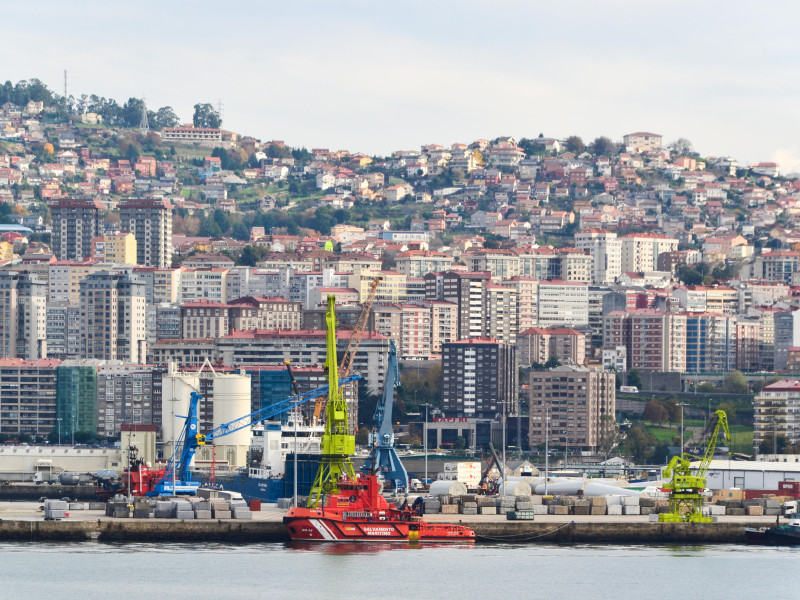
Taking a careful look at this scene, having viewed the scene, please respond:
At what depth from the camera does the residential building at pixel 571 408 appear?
377 feet

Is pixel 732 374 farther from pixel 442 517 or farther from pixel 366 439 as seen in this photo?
pixel 442 517

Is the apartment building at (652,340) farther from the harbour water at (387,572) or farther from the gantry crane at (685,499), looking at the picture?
the harbour water at (387,572)

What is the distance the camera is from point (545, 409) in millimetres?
115562

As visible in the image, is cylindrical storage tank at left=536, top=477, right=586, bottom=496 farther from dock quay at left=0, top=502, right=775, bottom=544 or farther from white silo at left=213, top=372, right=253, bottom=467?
white silo at left=213, top=372, right=253, bottom=467

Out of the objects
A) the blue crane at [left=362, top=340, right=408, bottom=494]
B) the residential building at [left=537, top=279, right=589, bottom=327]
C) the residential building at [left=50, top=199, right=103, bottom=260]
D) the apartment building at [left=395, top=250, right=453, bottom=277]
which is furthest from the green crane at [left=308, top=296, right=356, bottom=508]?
the residential building at [left=50, top=199, right=103, bottom=260]

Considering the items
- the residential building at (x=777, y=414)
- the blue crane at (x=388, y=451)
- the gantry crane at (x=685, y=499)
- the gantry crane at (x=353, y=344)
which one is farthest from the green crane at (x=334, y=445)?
the residential building at (x=777, y=414)

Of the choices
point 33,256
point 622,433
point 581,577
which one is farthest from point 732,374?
point 581,577

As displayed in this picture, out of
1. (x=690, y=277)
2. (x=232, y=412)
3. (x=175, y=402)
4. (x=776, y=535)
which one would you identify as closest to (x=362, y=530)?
(x=776, y=535)

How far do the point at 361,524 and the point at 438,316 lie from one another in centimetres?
8563

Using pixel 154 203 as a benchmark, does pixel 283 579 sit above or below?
below

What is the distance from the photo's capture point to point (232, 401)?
9594cm

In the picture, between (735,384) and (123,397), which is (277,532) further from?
(735,384)

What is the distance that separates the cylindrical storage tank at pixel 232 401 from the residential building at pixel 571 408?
2358 centimetres

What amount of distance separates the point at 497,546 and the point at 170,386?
4105 cm
